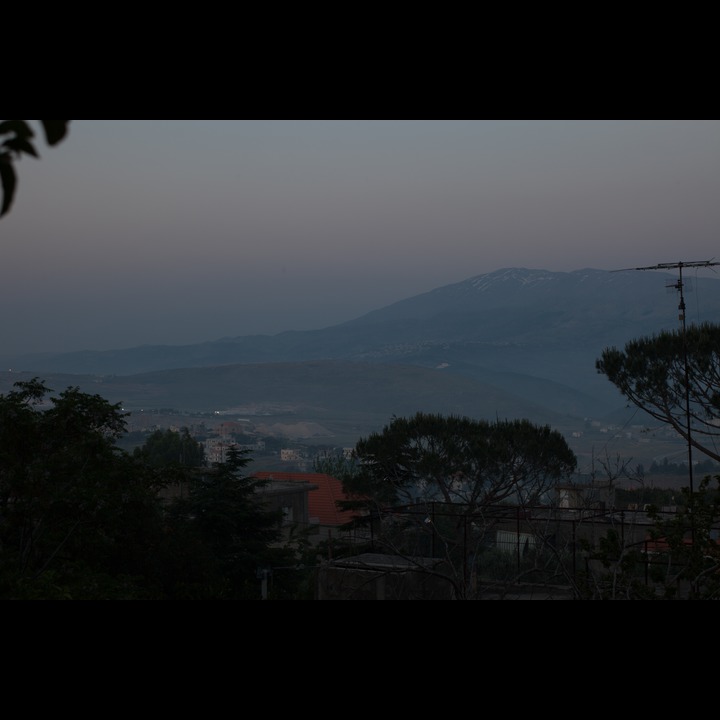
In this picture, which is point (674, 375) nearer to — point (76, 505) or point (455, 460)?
point (455, 460)

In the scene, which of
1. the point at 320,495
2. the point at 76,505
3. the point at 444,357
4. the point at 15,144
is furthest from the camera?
the point at 444,357

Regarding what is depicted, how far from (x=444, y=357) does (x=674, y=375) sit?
91.5 metres

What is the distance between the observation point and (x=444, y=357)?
105375mm

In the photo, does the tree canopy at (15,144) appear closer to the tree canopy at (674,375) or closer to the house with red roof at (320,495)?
the tree canopy at (674,375)

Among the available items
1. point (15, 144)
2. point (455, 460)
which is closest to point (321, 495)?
point (455, 460)

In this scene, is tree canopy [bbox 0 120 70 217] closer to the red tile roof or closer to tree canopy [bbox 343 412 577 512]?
tree canopy [bbox 343 412 577 512]

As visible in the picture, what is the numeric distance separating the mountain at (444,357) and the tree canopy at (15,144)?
12080mm

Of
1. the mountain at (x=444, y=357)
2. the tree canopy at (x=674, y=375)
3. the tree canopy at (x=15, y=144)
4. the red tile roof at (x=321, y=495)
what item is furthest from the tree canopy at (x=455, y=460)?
the tree canopy at (x=15, y=144)

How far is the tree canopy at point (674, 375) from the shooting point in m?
13.2

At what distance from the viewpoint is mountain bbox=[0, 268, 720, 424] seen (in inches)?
2635
